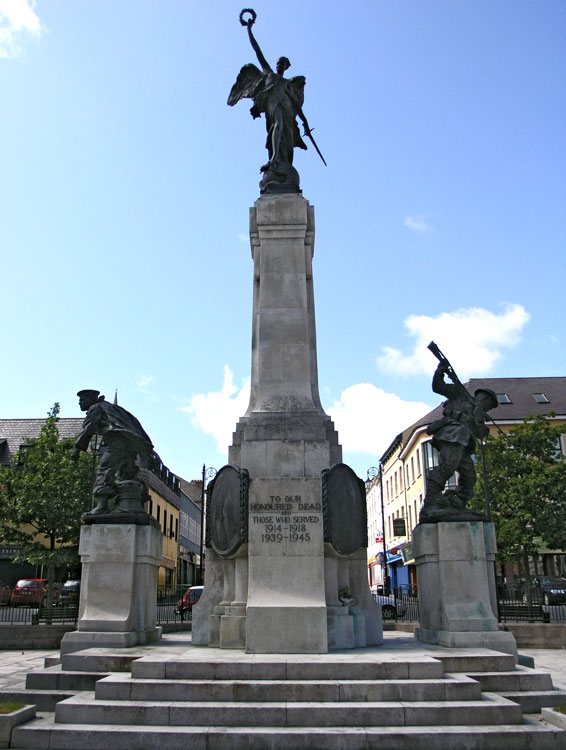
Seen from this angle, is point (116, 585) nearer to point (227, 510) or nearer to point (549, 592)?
point (227, 510)

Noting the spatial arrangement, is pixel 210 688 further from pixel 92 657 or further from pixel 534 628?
pixel 534 628

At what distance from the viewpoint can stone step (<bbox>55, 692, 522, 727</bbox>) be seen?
7387mm

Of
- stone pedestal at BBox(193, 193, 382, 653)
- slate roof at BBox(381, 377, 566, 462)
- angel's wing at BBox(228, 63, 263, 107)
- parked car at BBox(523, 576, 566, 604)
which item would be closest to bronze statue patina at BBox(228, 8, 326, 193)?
angel's wing at BBox(228, 63, 263, 107)

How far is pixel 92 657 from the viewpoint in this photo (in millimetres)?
9484

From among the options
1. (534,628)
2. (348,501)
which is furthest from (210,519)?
(534,628)

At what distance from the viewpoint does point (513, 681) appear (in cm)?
874


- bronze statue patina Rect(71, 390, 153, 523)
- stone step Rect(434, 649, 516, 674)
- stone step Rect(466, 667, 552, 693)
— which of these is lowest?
stone step Rect(466, 667, 552, 693)

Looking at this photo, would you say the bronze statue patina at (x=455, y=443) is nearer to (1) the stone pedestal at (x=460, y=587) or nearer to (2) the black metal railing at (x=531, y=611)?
(1) the stone pedestal at (x=460, y=587)

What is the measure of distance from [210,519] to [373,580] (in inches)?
2725

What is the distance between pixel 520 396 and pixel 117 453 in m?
45.5

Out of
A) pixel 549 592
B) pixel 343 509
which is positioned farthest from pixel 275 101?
pixel 549 592

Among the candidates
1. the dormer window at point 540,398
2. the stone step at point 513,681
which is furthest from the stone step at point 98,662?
the dormer window at point 540,398

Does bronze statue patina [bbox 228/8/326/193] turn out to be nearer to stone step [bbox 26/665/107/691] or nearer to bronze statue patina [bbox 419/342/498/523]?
bronze statue patina [bbox 419/342/498/523]

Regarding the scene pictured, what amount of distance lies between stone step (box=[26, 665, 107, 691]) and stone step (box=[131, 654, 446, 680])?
1.20 meters
